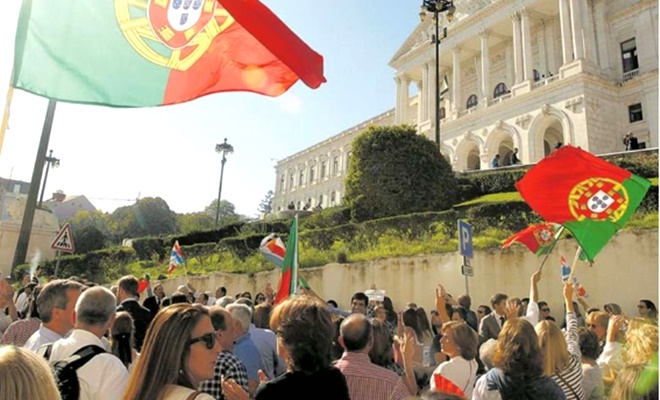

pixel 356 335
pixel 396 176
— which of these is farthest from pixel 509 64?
pixel 356 335

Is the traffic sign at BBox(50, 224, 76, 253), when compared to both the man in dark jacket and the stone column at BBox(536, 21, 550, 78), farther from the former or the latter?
the stone column at BBox(536, 21, 550, 78)

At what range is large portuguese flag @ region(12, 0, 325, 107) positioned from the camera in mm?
4402

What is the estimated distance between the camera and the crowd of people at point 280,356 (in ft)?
7.14

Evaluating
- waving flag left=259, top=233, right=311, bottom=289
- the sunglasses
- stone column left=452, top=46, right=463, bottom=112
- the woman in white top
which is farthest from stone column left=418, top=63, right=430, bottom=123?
the sunglasses

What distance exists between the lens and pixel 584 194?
23.1ft

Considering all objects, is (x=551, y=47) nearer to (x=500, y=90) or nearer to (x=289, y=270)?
(x=500, y=90)

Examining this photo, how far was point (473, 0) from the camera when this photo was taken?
44.0m

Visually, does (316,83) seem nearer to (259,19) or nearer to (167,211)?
(259,19)

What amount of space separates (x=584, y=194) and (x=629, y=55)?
3488 centimetres

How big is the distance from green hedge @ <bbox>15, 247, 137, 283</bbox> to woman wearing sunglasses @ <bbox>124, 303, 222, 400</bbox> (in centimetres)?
2559

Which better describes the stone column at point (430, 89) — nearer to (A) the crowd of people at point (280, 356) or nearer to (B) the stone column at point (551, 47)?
(B) the stone column at point (551, 47)

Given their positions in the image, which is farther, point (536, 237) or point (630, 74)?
point (630, 74)

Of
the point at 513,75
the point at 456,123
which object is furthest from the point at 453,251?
the point at 513,75

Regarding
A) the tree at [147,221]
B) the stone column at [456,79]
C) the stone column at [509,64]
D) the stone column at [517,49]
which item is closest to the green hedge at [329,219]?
the stone column at [517,49]
